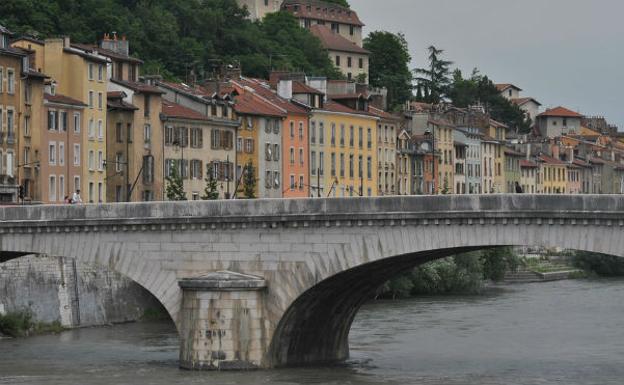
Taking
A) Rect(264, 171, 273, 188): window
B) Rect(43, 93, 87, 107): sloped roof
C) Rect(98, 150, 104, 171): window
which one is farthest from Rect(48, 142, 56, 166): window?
Rect(264, 171, 273, 188): window

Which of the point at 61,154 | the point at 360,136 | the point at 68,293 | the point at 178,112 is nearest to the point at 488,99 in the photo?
the point at 360,136

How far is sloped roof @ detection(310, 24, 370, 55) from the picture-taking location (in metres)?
165

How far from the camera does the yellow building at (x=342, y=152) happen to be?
102 metres

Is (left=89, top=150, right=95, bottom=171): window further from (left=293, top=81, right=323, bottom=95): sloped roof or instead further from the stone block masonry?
(left=293, top=81, right=323, bottom=95): sloped roof

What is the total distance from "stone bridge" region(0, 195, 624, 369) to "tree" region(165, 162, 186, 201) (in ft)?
104

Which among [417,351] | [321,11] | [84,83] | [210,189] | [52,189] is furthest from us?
[321,11]

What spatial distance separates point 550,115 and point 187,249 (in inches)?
5319

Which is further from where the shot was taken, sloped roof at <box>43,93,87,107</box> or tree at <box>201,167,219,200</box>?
tree at <box>201,167,219,200</box>

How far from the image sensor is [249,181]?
300ft

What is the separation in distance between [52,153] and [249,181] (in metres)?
14.2

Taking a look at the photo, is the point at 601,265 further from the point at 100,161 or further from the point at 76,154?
the point at 76,154

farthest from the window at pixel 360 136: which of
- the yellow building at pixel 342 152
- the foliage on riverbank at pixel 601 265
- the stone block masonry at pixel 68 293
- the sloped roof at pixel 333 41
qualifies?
the sloped roof at pixel 333 41

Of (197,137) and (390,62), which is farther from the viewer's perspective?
(390,62)

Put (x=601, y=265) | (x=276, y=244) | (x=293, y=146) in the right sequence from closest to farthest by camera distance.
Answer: (x=276, y=244), (x=293, y=146), (x=601, y=265)
